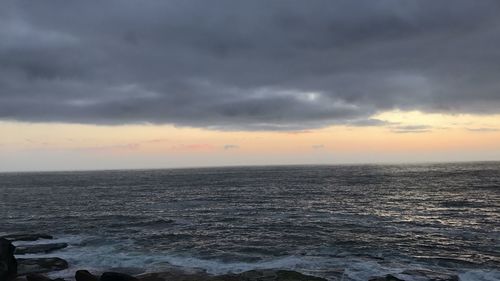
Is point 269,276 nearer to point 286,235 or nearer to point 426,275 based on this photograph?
point 426,275

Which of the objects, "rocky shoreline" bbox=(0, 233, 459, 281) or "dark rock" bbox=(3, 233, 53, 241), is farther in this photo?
"dark rock" bbox=(3, 233, 53, 241)

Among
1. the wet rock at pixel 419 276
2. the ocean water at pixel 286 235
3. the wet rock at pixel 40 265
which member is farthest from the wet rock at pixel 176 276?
the wet rock at pixel 419 276

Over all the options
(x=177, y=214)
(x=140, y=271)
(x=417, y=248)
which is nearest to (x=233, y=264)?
(x=140, y=271)

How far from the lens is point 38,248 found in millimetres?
40562

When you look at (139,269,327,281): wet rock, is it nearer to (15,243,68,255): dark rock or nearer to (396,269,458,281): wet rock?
(396,269,458,281): wet rock

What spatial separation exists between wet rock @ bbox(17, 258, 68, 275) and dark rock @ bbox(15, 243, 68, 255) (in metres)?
4.51

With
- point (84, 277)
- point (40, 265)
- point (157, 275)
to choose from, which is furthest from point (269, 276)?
point (40, 265)

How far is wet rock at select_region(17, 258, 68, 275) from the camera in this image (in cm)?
3246

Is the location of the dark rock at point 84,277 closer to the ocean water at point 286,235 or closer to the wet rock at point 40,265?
the ocean water at point 286,235

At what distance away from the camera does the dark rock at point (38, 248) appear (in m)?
Result: 39.3

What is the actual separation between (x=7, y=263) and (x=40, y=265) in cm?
294

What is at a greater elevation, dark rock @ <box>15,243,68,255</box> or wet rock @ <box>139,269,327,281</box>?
dark rock @ <box>15,243,68,255</box>

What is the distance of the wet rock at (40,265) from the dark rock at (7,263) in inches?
29.5

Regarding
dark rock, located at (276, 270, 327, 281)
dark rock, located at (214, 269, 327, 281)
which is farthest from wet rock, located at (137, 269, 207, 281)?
dark rock, located at (276, 270, 327, 281)
